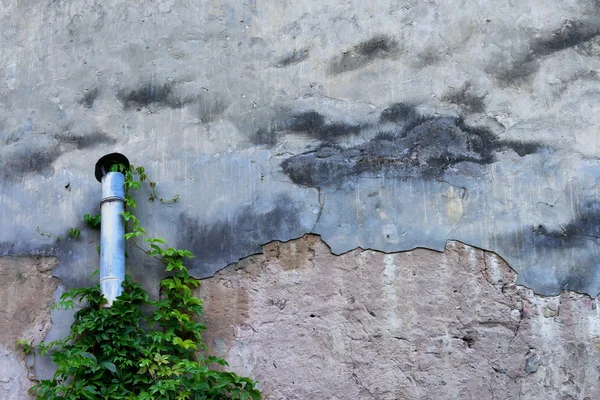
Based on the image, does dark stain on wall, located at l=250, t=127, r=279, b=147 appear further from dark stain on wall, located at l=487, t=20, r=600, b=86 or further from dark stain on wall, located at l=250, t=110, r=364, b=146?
dark stain on wall, located at l=487, t=20, r=600, b=86

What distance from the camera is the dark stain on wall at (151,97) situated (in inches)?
181

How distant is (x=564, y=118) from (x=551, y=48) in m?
0.41

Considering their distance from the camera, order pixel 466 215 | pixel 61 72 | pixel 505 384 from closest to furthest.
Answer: pixel 505 384, pixel 466 215, pixel 61 72

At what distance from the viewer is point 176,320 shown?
13.5 ft

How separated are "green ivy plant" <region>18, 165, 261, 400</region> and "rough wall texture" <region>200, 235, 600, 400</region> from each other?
0.44 ft

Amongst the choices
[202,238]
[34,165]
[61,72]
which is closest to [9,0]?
[61,72]

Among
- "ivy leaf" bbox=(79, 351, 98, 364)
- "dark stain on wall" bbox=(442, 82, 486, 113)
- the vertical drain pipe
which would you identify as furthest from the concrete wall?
"ivy leaf" bbox=(79, 351, 98, 364)

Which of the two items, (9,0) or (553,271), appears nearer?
(553,271)

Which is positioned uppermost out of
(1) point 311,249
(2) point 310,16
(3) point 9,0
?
(3) point 9,0

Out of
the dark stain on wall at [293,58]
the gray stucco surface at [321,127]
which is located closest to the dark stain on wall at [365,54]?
the gray stucco surface at [321,127]

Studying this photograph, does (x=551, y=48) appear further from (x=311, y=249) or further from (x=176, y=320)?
(x=176, y=320)

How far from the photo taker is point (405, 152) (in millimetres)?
4375

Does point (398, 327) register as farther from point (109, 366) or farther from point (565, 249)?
point (109, 366)

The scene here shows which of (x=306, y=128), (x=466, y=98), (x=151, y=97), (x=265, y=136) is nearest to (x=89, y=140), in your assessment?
(x=151, y=97)
